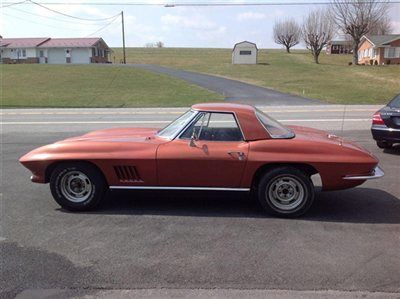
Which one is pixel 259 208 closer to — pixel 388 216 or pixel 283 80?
pixel 388 216

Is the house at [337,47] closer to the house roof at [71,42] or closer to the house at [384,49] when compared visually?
the house at [384,49]

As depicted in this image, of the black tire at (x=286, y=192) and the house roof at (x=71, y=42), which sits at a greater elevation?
the house roof at (x=71, y=42)

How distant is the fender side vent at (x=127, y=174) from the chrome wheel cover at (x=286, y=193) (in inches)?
60.7

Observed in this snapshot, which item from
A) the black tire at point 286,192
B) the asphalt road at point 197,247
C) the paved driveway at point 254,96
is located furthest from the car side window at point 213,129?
the paved driveway at point 254,96

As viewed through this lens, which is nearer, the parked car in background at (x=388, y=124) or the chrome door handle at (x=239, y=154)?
the chrome door handle at (x=239, y=154)

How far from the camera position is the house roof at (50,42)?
252 feet

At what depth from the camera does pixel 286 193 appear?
5.65 m

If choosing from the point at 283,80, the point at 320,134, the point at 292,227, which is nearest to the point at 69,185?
the point at 292,227

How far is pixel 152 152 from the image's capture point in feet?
18.6

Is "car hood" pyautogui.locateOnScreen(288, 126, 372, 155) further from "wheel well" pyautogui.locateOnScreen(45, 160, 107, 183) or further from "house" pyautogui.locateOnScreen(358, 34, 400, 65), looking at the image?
"house" pyautogui.locateOnScreen(358, 34, 400, 65)

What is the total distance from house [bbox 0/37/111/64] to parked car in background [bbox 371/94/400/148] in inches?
2784

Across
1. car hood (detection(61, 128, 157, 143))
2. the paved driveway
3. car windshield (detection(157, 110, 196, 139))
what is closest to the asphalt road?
car windshield (detection(157, 110, 196, 139))

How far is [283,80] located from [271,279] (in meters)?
39.9

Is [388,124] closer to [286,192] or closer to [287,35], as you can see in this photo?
[286,192]
